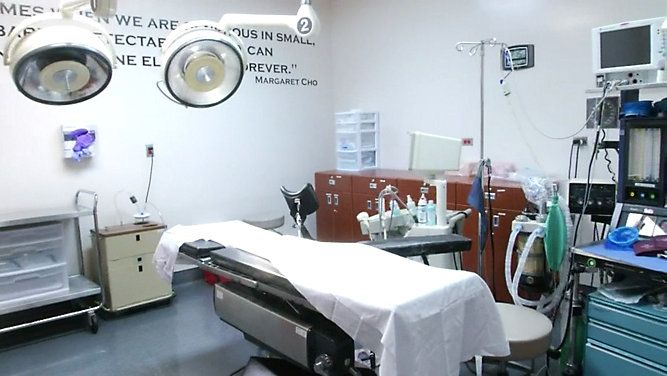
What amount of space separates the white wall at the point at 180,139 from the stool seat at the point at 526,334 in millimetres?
3101

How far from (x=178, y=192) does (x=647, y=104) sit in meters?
3.69

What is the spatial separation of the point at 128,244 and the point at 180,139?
113 cm

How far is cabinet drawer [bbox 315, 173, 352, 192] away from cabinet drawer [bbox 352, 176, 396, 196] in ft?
0.27

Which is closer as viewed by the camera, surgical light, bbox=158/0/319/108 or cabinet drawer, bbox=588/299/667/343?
surgical light, bbox=158/0/319/108

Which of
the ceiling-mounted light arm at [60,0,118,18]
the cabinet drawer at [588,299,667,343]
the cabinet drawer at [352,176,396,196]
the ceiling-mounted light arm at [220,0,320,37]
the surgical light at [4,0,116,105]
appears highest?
the ceiling-mounted light arm at [220,0,320,37]

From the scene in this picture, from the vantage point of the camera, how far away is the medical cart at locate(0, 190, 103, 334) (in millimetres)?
3480

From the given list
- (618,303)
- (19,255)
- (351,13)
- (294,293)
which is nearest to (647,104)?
(618,303)

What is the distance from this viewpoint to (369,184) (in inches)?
180

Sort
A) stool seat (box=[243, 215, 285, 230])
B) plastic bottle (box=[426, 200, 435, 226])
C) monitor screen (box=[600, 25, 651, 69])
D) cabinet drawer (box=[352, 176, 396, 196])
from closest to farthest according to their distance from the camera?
monitor screen (box=[600, 25, 651, 69]) → plastic bottle (box=[426, 200, 435, 226]) → cabinet drawer (box=[352, 176, 396, 196]) → stool seat (box=[243, 215, 285, 230])

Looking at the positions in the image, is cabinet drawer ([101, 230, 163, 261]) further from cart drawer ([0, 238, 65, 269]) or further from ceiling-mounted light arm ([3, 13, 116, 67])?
ceiling-mounted light arm ([3, 13, 116, 67])

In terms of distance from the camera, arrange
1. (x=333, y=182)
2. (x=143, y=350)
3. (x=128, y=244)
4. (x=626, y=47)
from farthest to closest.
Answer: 1. (x=333, y=182)
2. (x=128, y=244)
3. (x=143, y=350)
4. (x=626, y=47)

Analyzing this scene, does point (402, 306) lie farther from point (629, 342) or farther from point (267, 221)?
point (267, 221)

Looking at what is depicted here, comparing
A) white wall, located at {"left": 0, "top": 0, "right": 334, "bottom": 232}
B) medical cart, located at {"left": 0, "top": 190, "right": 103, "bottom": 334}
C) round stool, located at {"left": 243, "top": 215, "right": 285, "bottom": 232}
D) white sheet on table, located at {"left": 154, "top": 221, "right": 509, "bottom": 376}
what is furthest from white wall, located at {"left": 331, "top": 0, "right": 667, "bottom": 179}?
medical cart, located at {"left": 0, "top": 190, "right": 103, "bottom": 334}

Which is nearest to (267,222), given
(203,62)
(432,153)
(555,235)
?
(432,153)
